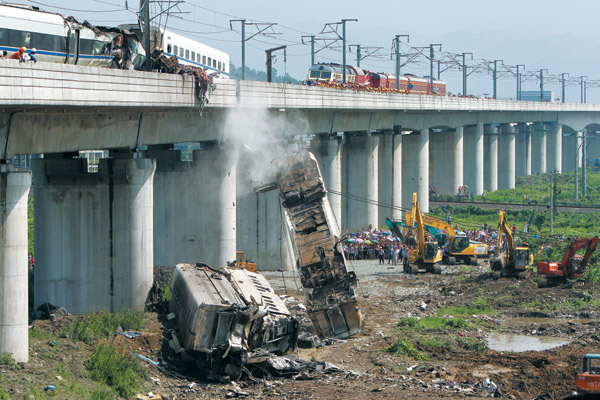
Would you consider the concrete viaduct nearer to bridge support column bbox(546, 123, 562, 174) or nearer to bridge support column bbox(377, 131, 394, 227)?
bridge support column bbox(377, 131, 394, 227)

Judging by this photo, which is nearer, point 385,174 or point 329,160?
point 329,160

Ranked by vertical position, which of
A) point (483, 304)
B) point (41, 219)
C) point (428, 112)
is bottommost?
point (483, 304)

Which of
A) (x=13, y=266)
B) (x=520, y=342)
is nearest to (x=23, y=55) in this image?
(x=13, y=266)

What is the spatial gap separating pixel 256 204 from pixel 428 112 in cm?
3470

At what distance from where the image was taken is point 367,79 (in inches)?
3391

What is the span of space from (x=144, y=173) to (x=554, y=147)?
11760 cm

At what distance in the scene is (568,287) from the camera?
139 ft

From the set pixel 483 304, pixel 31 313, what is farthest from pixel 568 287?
pixel 31 313

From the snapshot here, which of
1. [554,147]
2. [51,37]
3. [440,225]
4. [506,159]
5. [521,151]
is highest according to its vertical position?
[554,147]

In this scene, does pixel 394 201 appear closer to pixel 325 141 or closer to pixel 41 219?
pixel 325 141

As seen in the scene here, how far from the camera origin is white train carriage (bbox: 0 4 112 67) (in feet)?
94.8

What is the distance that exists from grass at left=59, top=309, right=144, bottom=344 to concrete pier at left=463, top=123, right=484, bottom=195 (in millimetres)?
75635

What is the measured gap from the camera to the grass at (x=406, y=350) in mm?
29344

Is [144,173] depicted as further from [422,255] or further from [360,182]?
[360,182]
